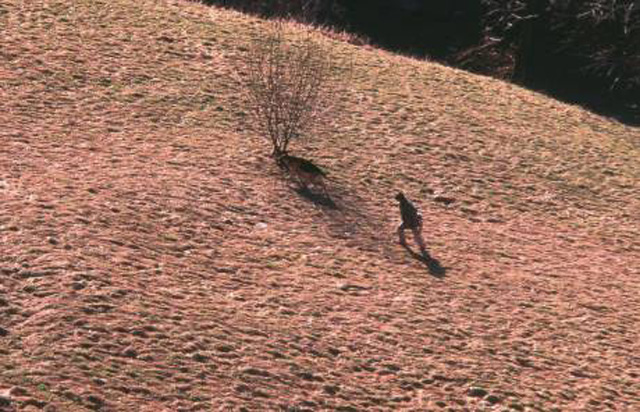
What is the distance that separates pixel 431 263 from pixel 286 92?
5.93 metres

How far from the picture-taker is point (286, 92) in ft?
61.6

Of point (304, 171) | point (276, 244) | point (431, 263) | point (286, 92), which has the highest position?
point (286, 92)

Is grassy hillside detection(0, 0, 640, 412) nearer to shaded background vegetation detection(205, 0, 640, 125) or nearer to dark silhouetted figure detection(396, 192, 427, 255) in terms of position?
dark silhouetted figure detection(396, 192, 427, 255)

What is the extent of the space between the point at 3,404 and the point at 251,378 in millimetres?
2403

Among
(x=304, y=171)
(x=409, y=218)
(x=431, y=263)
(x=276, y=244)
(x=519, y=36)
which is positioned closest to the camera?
(x=276, y=244)

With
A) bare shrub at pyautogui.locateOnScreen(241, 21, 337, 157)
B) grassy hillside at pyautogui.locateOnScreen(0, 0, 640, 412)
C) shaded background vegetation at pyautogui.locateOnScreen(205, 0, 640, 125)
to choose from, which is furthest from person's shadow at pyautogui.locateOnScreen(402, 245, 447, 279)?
shaded background vegetation at pyautogui.locateOnScreen(205, 0, 640, 125)

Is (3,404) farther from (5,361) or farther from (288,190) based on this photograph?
(288,190)

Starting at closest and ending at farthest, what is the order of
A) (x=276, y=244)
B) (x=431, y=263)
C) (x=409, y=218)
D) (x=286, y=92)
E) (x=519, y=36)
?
Answer: (x=276, y=244) → (x=431, y=263) → (x=409, y=218) → (x=286, y=92) → (x=519, y=36)

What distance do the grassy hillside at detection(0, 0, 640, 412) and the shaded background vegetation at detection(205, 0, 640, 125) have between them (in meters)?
5.74

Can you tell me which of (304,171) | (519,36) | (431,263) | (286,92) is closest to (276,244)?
(431,263)

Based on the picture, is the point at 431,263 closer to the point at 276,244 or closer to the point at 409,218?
the point at 409,218

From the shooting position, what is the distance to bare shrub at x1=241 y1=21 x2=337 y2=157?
1709 centimetres

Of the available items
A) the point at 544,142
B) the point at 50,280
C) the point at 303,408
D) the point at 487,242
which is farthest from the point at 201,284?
the point at 544,142

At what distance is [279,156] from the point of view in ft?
54.9
